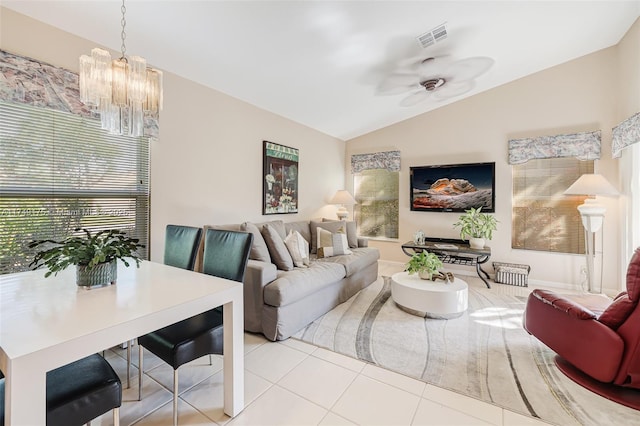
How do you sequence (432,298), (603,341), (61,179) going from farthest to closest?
(432,298), (61,179), (603,341)

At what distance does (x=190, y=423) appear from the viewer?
1.60 meters

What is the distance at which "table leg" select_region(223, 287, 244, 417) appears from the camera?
1.62 m

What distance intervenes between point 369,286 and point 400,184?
2263 mm

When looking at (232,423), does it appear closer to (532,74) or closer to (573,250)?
(573,250)

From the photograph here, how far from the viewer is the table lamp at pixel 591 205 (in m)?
3.36

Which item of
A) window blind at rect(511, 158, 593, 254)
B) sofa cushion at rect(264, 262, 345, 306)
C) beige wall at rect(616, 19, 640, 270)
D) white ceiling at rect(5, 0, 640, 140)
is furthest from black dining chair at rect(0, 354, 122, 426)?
window blind at rect(511, 158, 593, 254)

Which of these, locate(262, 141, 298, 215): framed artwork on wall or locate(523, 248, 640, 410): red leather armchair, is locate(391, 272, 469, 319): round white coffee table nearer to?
locate(523, 248, 640, 410): red leather armchair

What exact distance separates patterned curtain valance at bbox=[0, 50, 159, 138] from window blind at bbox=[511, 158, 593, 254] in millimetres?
5042

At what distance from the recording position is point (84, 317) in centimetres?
118

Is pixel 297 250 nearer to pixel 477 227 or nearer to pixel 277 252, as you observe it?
pixel 277 252

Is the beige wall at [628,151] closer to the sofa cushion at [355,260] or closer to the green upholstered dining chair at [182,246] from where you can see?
the sofa cushion at [355,260]

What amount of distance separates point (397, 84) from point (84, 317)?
4.05m

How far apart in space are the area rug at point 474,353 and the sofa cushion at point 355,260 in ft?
1.37

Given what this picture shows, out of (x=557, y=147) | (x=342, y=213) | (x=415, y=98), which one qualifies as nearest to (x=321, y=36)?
(x=415, y=98)
